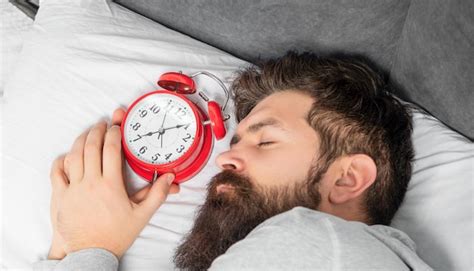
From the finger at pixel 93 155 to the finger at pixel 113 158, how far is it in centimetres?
1

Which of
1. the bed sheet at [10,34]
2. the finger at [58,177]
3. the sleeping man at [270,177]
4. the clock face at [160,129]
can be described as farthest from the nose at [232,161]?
the bed sheet at [10,34]

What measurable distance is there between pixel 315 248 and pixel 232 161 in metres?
0.31

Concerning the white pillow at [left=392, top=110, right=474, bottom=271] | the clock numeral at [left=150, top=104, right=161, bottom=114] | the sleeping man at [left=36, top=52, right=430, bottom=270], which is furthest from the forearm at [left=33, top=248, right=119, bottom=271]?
the white pillow at [left=392, top=110, right=474, bottom=271]

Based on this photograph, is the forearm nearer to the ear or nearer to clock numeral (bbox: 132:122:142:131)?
clock numeral (bbox: 132:122:142:131)

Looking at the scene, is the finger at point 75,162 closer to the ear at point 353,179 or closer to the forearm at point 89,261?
the forearm at point 89,261

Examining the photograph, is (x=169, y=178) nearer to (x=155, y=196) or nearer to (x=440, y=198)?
(x=155, y=196)

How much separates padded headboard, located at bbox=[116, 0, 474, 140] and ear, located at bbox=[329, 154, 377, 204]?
0.22 m

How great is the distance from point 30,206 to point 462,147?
0.92 meters

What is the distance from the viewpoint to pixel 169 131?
3.57 feet

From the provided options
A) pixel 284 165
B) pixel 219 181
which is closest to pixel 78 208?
pixel 219 181

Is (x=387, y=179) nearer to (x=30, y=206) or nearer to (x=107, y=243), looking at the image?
(x=107, y=243)

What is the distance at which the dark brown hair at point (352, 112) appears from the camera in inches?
40.2

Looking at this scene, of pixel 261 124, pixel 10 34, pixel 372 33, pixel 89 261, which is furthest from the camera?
pixel 10 34

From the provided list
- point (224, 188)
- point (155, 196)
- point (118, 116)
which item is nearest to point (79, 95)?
point (118, 116)
